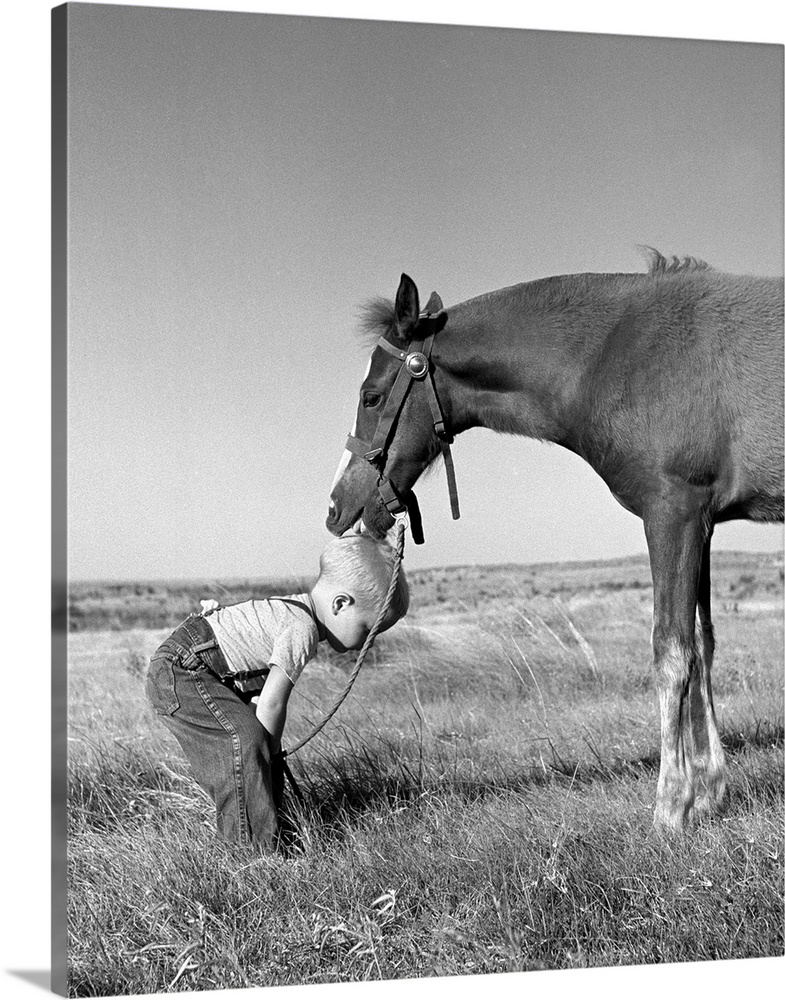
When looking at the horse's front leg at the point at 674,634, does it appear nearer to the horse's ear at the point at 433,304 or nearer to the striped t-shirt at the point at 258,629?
the horse's ear at the point at 433,304

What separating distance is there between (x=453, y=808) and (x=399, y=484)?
104 cm

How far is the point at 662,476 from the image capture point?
13.2 feet

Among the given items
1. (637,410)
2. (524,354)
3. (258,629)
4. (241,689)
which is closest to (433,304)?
(524,354)

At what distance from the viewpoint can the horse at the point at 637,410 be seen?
4027 millimetres

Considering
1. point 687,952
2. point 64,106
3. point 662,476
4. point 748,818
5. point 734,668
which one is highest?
point 64,106

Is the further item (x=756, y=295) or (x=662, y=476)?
A: (x=756, y=295)

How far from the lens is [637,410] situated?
13.3 feet

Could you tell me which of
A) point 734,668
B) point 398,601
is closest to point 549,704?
point 734,668

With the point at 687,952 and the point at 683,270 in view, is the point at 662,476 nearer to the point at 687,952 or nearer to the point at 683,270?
the point at 683,270

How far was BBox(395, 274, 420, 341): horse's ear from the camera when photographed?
4043 mm

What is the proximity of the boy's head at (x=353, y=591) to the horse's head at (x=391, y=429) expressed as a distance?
0.55 ft

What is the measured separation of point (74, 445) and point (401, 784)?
60.6 inches

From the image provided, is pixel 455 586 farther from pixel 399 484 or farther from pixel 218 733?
pixel 218 733

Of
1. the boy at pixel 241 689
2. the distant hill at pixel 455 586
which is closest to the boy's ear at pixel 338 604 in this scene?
the boy at pixel 241 689
